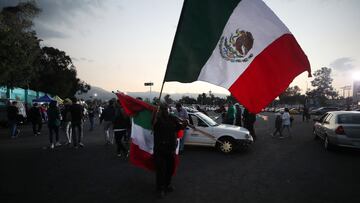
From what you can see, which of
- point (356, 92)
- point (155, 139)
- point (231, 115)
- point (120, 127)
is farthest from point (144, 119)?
point (356, 92)

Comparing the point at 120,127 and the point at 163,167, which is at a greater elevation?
the point at 120,127

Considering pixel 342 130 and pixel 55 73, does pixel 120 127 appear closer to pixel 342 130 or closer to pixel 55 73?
pixel 342 130

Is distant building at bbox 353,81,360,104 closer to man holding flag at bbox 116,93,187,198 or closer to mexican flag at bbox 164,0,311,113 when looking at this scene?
man holding flag at bbox 116,93,187,198

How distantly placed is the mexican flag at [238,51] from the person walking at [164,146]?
1274mm

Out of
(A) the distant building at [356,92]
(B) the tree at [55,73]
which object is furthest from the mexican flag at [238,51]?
(A) the distant building at [356,92]

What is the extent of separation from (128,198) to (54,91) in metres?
61.9

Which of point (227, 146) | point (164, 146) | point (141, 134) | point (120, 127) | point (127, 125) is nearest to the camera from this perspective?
point (164, 146)

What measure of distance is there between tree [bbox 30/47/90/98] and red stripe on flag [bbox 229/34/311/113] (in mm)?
57113

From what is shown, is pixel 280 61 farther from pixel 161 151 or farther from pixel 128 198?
pixel 128 198

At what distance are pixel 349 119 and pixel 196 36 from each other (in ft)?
27.5

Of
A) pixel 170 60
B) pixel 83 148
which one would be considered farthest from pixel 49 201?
pixel 83 148

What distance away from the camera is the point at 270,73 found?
424 cm

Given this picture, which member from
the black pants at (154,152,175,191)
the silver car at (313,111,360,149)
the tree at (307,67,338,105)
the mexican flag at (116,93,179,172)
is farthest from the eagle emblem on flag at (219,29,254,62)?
the tree at (307,67,338,105)

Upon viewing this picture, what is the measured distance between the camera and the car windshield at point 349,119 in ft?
32.8
